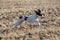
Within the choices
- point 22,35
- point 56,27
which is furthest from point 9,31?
point 56,27

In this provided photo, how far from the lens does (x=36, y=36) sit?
10586 millimetres

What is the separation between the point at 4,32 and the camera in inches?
448

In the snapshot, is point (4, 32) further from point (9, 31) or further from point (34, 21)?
point (34, 21)

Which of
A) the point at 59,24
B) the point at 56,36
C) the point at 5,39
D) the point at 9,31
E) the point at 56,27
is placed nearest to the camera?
the point at 5,39

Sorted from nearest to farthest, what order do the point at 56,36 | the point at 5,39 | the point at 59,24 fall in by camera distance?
the point at 5,39
the point at 56,36
the point at 59,24

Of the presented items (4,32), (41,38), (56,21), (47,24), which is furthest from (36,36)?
(56,21)

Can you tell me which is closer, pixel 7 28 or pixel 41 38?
pixel 41 38

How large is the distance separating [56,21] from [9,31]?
3.93 metres

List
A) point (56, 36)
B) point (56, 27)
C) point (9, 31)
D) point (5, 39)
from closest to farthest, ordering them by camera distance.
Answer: point (5, 39), point (56, 36), point (9, 31), point (56, 27)

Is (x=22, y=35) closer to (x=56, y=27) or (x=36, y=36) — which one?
(x=36, y=36)

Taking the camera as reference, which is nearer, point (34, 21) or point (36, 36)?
point (36, 36)

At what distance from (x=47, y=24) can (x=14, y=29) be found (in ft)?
7.97

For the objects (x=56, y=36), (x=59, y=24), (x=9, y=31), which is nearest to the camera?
(x=56, y=36)

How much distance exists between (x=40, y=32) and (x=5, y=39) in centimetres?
198
